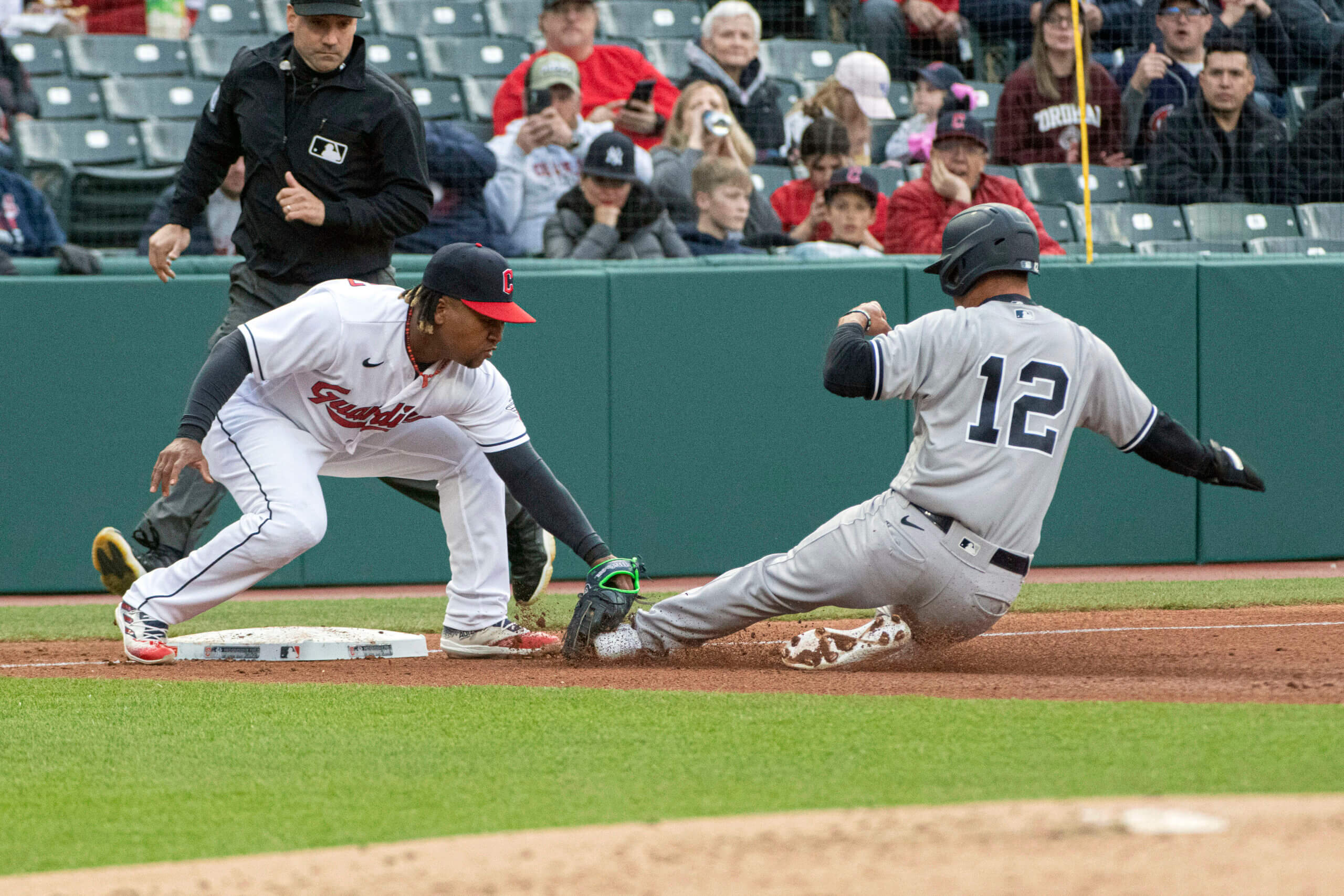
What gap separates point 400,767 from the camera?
3.30 m

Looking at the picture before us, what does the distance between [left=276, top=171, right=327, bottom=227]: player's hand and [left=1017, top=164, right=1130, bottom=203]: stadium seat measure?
4996 millimetres

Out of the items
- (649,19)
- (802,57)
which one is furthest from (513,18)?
(802,57)

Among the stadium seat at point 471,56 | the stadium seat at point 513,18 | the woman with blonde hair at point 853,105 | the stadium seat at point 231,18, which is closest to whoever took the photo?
the woman with blonde hair at point 853,105

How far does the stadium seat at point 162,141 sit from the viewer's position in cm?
917

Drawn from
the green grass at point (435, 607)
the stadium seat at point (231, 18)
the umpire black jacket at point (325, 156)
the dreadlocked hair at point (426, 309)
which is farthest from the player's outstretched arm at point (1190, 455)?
the stadium seat at point (231, 18)

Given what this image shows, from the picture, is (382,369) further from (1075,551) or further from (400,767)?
(1075,551)

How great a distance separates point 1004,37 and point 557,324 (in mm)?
4357

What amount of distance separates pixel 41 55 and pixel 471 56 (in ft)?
8.73

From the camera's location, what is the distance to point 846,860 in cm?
247

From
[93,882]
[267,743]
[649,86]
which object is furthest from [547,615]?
[649,86]

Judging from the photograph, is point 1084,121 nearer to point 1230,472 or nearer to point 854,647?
point 1230,472

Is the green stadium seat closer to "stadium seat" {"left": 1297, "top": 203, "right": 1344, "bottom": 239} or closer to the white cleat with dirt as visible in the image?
"stadium seat" {"left": 1297, "top": 203, "right": 1344, "bottom": 239}

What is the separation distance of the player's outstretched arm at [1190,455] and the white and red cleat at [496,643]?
1.88 meters

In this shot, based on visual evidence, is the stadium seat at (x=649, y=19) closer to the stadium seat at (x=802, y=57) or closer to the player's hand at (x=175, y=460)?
the stadium seat at (x=802, y=57)
